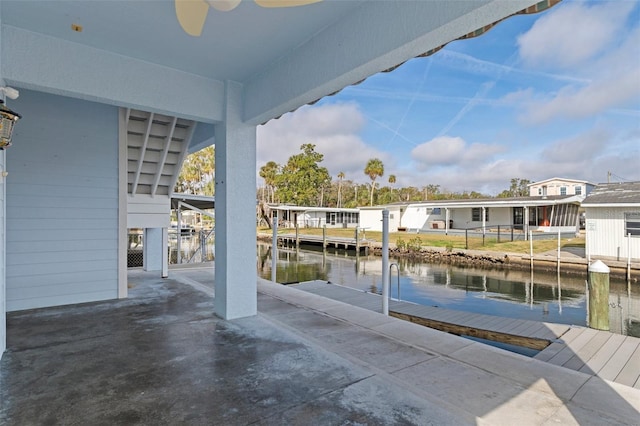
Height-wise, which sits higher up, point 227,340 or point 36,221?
point 36,221

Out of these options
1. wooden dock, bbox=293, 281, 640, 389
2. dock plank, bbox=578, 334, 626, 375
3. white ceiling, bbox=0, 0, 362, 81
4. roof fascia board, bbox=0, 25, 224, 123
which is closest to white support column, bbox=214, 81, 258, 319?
roof fascia board, bbox=0, 25, 224, 123

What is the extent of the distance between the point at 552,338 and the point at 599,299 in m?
1.01

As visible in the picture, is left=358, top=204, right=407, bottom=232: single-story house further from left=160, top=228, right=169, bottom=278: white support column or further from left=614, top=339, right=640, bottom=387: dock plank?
left=614, top=339, right=640, bottom=387: dock plank

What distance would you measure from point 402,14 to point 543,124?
3142cm

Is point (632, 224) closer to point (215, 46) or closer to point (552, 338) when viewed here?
point (552, 338)

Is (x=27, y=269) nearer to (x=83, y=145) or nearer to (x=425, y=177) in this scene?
(x=83, y=145)

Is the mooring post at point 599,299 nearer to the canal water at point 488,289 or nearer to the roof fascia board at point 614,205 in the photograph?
the canal water at point 488,289

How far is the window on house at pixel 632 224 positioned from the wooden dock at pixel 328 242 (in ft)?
38.1

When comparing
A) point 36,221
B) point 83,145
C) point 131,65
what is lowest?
point 36,221

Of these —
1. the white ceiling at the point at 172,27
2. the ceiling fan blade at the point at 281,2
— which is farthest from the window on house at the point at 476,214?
the ceiling fan blade at the point at 281,2

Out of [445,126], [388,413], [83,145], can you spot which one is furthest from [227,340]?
[445,126]

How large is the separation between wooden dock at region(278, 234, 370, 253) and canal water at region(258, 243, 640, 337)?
4.11 m

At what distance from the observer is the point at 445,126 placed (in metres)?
34.5

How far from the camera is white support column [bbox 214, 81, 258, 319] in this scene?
4027 millimetres
